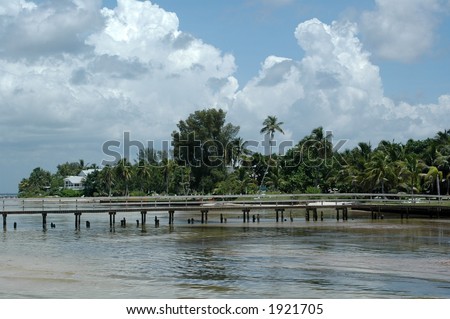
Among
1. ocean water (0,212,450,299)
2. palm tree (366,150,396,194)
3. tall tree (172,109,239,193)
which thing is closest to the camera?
ocean water (0,212,450,299)

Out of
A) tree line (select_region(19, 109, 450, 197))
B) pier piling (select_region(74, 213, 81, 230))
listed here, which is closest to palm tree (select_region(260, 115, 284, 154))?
tree line (select_region(19, 109, 450, 197))

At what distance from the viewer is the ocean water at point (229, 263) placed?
21344 millimetres

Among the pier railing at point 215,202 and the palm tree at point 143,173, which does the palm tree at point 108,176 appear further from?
the pier railing at point 215,202

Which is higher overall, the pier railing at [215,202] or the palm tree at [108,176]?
the palm tree at [108,176]

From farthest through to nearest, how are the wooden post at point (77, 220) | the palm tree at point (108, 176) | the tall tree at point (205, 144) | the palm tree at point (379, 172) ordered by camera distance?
1. the palm tree at point (108, 176)
2. the tall tree at point (205, 144)
3. the palm tree at point (379, 172)
4. the wooden post at point (77, 220)

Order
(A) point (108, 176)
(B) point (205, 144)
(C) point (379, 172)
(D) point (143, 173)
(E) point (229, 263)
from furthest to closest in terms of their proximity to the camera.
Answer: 1. (A) point (108, 176)
2. (D) point (143, 173)
3. (B) point (205, 144)
4. (C) point (379, 172)
5. (E) point (229, 263)

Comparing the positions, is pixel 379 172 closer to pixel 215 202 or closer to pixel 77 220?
pixel 215 202

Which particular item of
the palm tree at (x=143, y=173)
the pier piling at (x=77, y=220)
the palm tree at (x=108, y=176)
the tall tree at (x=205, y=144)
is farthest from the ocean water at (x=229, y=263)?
the palm tree at (x=108, y=176)

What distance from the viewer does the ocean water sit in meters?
21.3

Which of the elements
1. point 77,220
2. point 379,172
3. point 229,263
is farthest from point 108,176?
point 229,263

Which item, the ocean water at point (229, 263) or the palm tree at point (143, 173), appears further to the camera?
the palm tree at point (143, 173)

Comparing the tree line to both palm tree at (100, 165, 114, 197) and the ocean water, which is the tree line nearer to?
palm tree at (100, 165, 114, 197)

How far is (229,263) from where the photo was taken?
2789 centimetres
